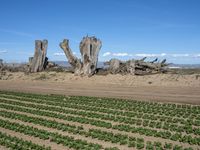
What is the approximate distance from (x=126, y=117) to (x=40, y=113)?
227 inches

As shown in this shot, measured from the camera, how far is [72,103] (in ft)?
81.7

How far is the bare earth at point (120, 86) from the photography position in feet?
93.0

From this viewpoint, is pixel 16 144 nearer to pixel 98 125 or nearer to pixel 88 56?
pixel 98 125

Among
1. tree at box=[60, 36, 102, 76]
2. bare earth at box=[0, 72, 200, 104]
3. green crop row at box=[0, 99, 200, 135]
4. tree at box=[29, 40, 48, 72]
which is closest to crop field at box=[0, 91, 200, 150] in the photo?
green crop row at box=[0, 99, 200, 135]

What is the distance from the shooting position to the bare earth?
1116 inches

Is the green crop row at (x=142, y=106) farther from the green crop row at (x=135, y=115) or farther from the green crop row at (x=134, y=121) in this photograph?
the green crop row at (x=134, y=121)

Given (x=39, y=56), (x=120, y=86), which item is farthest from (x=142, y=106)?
(x=39, y=56)

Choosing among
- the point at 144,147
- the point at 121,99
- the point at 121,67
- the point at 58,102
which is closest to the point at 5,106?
the point at 58,102

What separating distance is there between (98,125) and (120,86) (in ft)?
60.5

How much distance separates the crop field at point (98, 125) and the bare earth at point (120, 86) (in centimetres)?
391

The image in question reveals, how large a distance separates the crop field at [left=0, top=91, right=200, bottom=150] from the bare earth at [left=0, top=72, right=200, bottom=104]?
3.91 metres

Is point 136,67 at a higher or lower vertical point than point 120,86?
higher

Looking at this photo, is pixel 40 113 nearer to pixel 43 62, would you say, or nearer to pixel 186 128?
pixel 186 128

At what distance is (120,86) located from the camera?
35.5 metres
